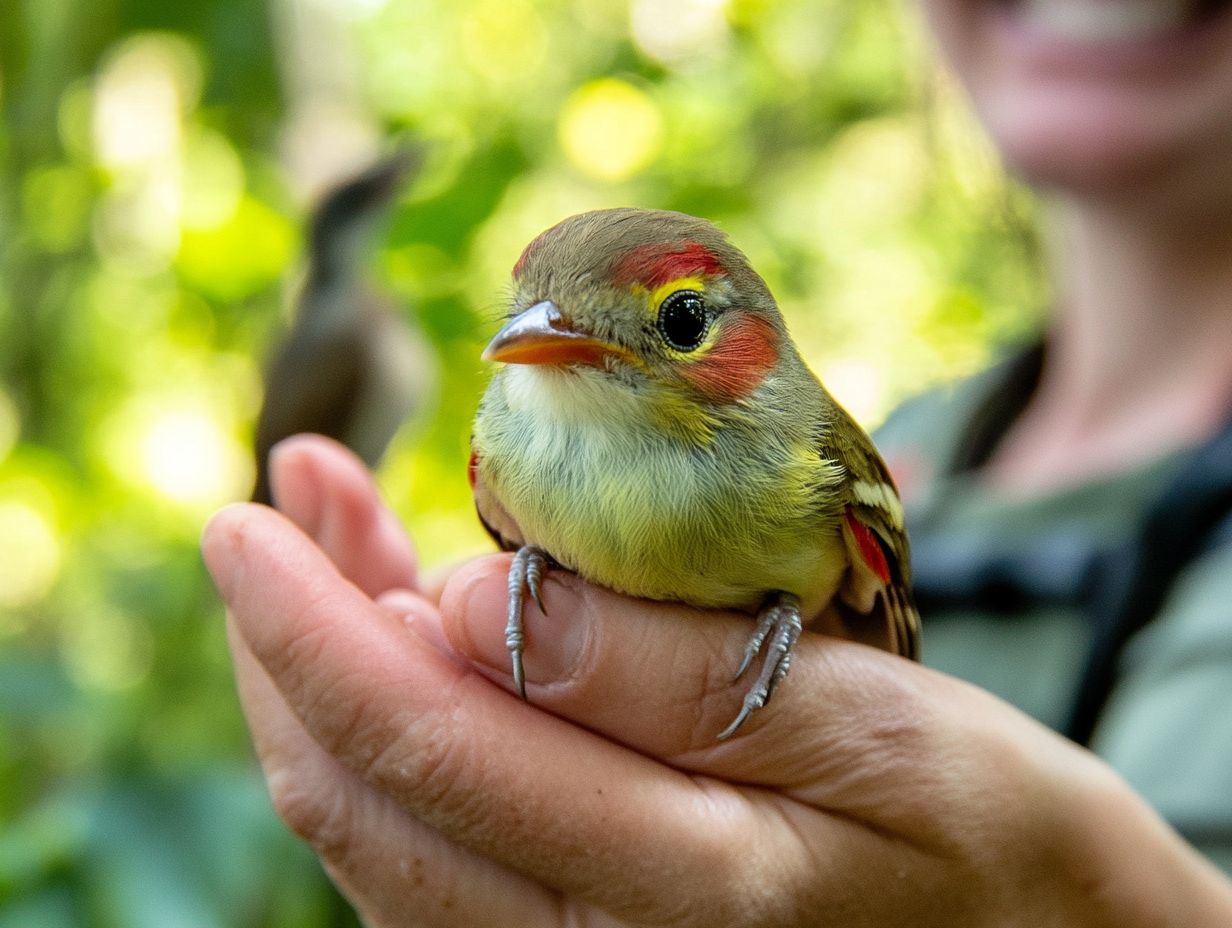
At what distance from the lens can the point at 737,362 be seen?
1702 millimetres

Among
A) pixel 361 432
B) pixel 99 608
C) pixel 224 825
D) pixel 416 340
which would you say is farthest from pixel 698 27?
pixel 224 825

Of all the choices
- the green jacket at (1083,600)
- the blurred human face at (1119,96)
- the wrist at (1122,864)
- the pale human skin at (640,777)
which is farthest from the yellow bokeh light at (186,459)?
the wrist at (1122,864)

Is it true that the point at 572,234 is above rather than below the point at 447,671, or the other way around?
above

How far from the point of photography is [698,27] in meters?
7.12

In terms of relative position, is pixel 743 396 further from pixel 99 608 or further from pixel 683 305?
pixel 99 608

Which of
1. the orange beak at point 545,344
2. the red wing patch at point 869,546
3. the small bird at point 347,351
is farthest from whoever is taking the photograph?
the small bird at point 347,351

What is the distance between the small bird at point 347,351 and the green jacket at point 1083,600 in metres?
2.18

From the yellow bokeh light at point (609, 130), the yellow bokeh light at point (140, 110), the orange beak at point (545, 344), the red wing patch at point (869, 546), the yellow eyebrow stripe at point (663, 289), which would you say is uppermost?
the yellow bokeh light at point (609, 130)

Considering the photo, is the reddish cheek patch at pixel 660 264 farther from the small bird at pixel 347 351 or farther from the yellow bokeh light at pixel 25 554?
the yellow bokeh light at pixel 25 554

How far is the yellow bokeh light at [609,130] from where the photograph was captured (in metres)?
5.56

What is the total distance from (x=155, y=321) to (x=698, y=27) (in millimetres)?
3711

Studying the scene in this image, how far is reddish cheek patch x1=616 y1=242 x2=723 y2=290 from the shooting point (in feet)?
5.23

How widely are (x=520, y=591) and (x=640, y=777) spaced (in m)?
0.31

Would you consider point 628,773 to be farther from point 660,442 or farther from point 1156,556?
point 1156,556
